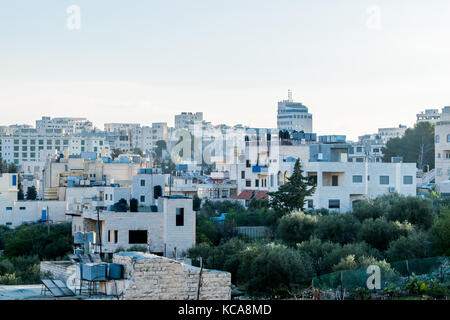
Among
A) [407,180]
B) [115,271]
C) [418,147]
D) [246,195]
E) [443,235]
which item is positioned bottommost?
[443,235]

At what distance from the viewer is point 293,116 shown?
8575 centimetres

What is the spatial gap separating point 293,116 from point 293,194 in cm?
5391

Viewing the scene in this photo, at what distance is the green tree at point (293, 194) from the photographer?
32156 mm

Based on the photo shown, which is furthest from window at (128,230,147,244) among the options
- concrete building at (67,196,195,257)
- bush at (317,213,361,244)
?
bush at (317,213,361,244)

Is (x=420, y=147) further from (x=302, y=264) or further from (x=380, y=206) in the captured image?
(x=302, y=264)

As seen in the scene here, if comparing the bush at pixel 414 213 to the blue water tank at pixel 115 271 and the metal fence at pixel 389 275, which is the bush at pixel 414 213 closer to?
the metal fence at pixel 389 275

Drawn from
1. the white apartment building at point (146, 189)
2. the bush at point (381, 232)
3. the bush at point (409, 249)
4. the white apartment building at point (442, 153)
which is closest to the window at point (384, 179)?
the white apartment building at point (442, 153)

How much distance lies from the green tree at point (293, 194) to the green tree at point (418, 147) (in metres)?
28.3

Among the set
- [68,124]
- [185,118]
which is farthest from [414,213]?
[68,124]

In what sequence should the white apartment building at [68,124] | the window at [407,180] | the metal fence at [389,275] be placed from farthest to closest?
the white apartment building at [68,124], the window at [407,180], the metal fence at [389,275]

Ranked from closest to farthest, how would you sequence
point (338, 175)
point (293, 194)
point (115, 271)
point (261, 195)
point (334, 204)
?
point (115, 271) → point (293, 194) → point (334, 204) → point (338, 175) → point (261, 195)

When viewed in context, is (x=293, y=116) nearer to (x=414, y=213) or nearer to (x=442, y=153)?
(x=442, y=153)

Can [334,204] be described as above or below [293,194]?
below
